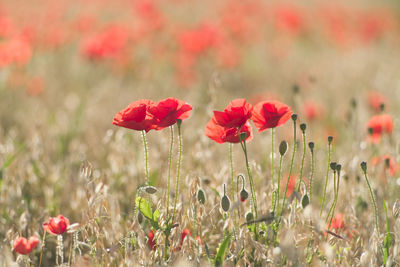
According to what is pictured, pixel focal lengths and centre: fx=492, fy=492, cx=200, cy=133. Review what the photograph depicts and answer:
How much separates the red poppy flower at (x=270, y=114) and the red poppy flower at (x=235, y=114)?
0.17 ft

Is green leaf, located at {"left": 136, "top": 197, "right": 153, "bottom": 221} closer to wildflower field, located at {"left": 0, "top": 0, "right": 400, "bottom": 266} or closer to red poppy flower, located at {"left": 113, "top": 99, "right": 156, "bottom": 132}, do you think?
wildflower field, located at {"left": 0, "top": 0, "right": 400, "bottom": 266}

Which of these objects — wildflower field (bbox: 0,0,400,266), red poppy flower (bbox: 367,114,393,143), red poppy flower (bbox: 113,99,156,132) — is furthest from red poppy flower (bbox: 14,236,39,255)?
red poppy flower (bbox: 367,114,393,143)

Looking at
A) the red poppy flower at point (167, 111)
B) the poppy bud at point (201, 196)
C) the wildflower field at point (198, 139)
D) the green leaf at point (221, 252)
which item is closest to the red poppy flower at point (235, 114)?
the wildflower field at point (198, 139)

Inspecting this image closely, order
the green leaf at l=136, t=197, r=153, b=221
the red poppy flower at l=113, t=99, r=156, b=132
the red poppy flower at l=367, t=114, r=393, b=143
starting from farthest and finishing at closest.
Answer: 1. the red poppy flower at l=367, t=114, r=393, b=143
2. the green leaf at l=136, t=197, r=153, b=221
3. the red poppy flower at l=113, t=99, r=156, b=132

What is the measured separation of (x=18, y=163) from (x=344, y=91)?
2.66 m

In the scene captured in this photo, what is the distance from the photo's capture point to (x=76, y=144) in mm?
2672

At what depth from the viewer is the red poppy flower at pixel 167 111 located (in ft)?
4.63

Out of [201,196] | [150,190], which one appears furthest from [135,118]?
[201,196]

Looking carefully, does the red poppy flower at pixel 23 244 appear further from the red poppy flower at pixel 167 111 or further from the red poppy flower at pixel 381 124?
the red poppy flower at pixel 381 124

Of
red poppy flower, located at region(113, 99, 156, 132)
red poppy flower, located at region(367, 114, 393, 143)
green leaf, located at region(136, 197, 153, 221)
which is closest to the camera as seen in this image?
red poppy flower, located at region(113, 99, 156, 132)

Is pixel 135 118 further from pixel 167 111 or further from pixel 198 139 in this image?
pixel 198 139

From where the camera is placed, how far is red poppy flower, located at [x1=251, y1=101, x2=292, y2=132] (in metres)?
1.45

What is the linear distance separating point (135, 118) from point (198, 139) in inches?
42.5

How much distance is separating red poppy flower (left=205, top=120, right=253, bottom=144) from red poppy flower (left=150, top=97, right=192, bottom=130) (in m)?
0.11
